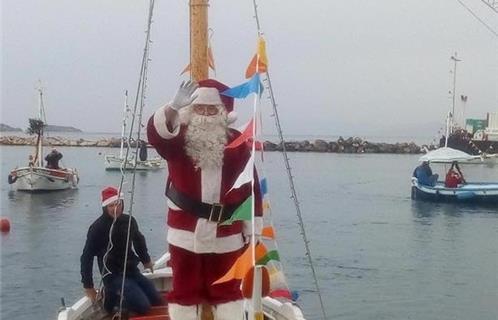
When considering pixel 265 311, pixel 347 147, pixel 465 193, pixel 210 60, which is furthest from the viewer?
pixel 347 147

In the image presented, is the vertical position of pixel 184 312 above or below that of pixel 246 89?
below

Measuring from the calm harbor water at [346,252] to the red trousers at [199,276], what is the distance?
5980 mm

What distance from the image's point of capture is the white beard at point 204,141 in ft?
14.3

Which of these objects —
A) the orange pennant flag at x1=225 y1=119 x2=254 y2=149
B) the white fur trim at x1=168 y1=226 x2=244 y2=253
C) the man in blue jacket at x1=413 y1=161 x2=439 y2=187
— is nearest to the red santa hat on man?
the orange pennant flag at x1=225 y1=119 x2=254 y2=149

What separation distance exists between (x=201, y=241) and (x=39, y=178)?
26409 millimetres

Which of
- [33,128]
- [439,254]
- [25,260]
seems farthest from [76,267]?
[33,128]

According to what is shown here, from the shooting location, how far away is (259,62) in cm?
396

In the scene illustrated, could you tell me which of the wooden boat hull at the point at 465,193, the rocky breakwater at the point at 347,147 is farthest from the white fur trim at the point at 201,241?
the rocky breakwater at the point at 347,147

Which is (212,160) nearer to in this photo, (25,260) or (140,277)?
(140,277)

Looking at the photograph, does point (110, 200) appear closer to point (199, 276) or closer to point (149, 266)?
point (149, 266)

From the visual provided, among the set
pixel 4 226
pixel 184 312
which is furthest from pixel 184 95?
pixel 4 226

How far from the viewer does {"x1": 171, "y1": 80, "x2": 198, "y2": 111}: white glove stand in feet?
13.4

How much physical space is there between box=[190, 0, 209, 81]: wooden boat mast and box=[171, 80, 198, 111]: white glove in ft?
1.75

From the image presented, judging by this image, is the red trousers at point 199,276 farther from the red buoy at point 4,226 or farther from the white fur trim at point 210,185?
the red buoy at point 4,226
